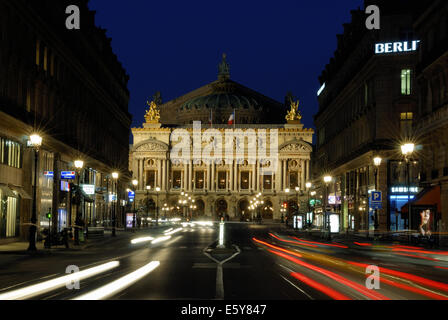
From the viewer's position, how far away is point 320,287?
17969mm

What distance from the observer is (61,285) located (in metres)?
18.2

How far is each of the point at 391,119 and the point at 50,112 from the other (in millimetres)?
31025

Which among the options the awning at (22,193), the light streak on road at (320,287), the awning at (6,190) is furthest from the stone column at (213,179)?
the light streak on road at (320,287)

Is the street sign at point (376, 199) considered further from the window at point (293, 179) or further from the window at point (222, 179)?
the window at point (222, 179)

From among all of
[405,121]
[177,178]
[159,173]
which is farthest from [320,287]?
[177,178]

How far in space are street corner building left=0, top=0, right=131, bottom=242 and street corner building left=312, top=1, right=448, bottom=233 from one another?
23526mm

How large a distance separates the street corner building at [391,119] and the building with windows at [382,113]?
0.09 meters

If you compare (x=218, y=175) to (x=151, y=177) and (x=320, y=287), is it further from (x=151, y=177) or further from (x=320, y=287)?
(x=320, y=287)

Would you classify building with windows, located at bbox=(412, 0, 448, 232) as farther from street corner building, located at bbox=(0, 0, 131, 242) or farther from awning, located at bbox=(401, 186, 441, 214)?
street corner building, located at bbox=(0, 0, 131, 242)

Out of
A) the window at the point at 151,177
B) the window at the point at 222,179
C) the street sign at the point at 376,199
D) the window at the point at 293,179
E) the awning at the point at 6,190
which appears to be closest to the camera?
the awning at the point at 6,190

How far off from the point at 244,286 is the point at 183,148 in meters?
162

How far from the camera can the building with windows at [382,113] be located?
6209cm

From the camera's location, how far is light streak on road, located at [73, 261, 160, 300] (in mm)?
15543
